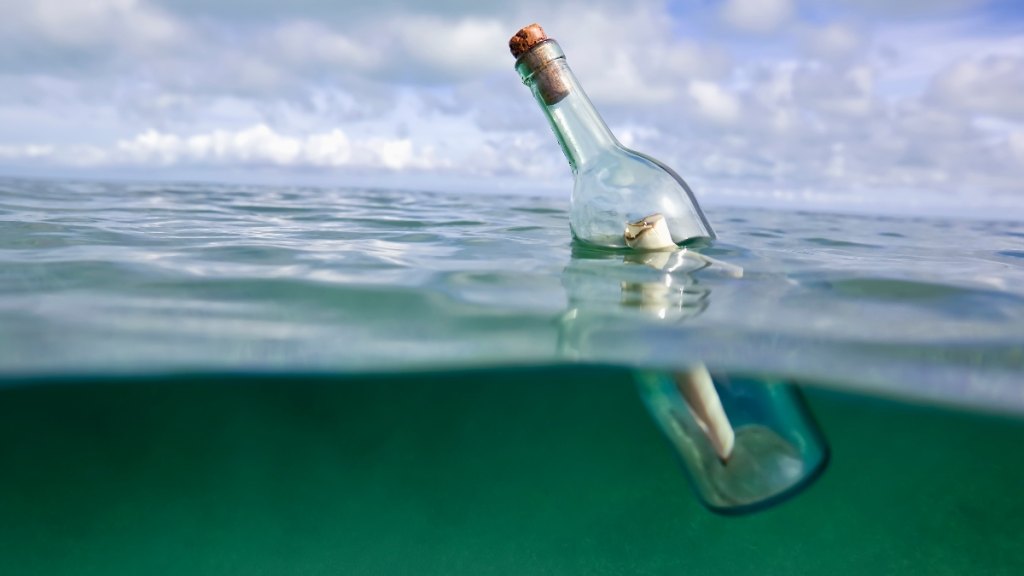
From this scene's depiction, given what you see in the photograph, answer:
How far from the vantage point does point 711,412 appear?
2.39 m

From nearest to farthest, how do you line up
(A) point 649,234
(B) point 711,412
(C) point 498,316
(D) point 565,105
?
1. (B) point 711,412
2. (C) point 498,316
3. (D) point 565,105
4. (A) point 649,234

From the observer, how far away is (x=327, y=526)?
296cm

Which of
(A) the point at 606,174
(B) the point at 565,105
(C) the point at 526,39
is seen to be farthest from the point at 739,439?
(C) the point at 526,39

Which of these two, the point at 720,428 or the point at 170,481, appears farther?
the point at 170,481

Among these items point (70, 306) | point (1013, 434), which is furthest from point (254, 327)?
point (1013, 434)

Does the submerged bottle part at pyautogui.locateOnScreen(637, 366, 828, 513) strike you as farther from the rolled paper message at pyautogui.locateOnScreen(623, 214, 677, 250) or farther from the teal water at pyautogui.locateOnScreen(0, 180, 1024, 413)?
the rolled paper message at pyautogui.locateOnScreen(623, 214, 677, 250)

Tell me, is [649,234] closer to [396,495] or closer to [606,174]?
[606,174]

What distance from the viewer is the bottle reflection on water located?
235 centimetres

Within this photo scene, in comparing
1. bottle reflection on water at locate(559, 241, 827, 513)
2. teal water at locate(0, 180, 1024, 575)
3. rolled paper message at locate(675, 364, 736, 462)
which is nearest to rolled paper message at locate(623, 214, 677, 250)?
teal water at locate(0, 180, 1024, 575)

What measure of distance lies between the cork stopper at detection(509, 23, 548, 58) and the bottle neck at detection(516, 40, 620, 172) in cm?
2

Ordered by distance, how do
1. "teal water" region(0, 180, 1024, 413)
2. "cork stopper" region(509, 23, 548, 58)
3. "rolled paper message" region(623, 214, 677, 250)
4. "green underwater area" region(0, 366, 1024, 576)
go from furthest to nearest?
"rolled paper message" region(623, 214, 677, 250)
"cork stopper" region(509, 23, 548, 58)
"green underwater area" region(0, 366, 1024, 576)
"teal water" region(0, 180, 1024, 413)

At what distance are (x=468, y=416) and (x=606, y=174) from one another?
132cm

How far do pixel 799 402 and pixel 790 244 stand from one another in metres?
3.42

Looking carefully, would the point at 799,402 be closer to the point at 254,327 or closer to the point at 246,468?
the point at 254,327
